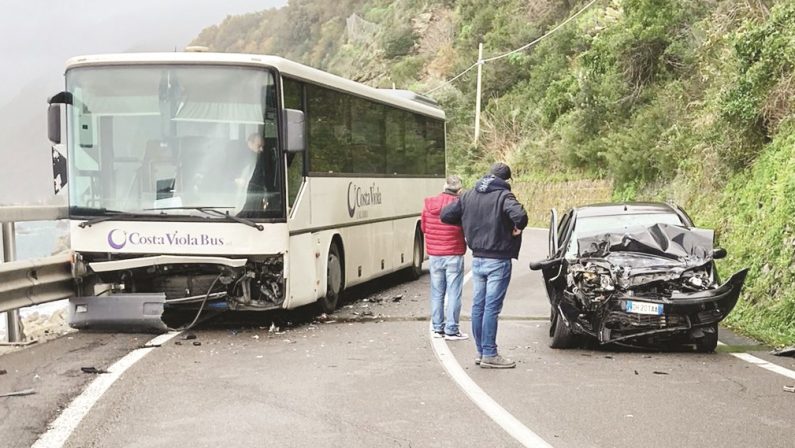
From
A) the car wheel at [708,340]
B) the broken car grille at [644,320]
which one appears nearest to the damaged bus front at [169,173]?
the broken car grille at [644,320]

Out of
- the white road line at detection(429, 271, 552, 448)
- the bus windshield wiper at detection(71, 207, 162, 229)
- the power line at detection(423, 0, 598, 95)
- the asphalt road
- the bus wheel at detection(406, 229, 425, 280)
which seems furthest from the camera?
the power line at detection(423, 0, 598, 95)

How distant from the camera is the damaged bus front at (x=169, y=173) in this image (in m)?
11.0

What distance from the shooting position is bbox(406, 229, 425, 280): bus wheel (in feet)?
61.7

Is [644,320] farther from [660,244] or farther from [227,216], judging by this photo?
[227,216]

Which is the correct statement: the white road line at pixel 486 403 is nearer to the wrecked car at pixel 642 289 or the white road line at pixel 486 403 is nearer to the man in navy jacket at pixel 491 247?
the man in navy jacket at pixel 491 247

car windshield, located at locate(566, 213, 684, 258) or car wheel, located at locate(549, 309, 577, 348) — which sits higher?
car windshield, located at locate(566, 213, 684, 258)

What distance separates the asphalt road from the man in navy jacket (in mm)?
315

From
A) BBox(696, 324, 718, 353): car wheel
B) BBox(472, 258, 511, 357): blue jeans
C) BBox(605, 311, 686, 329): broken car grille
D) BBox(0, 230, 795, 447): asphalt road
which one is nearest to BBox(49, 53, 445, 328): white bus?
BBox(0, 230, 795, 447): asphalt road

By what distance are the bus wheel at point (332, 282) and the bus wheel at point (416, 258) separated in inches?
203

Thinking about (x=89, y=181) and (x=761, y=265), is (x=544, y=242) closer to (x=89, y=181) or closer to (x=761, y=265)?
(x=761, y=265)

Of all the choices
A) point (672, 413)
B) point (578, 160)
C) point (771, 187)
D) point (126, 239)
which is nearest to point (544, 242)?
point (578, 160)

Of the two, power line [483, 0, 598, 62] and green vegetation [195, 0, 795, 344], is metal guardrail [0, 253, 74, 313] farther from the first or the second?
power line [483, 0, 598, 62]

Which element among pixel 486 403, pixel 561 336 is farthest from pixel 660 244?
pixel 486 403

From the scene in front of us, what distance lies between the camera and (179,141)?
11039mm
